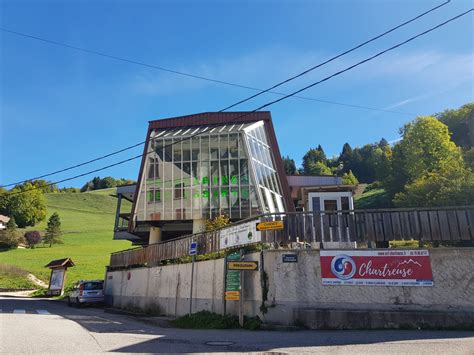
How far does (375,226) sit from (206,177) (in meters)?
17.1

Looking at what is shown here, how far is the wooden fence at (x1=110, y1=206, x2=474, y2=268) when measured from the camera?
410 inches

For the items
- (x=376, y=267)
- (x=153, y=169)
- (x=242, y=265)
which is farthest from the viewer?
(x=153, y=169)

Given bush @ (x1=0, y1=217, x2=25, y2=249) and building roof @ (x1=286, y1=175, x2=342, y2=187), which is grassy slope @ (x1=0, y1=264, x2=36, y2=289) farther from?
building roof @ (x1=286, y1=175, x2=342, y2=187)

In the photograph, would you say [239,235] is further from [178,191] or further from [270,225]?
[178,191]

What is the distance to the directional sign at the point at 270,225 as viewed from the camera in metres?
11.5

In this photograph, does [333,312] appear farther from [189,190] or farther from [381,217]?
[189,190]

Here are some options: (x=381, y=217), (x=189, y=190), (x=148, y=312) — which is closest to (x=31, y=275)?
(x=189, y=190)

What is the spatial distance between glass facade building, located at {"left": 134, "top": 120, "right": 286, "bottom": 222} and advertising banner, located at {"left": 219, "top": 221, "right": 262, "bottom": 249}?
1176 cm

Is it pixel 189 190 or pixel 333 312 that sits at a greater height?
pixel 189 190

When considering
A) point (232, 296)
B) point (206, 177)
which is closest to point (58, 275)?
point (206, 177)

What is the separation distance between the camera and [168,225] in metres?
29.1

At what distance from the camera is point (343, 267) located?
10469mm

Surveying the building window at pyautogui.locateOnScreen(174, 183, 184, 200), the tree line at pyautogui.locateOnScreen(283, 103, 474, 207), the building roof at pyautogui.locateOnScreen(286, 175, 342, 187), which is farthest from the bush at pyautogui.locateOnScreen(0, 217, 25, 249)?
the tree line at pyautogui.locateOnScreen(283, 103, 474, 207)

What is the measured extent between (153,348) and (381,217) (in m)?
7.24
